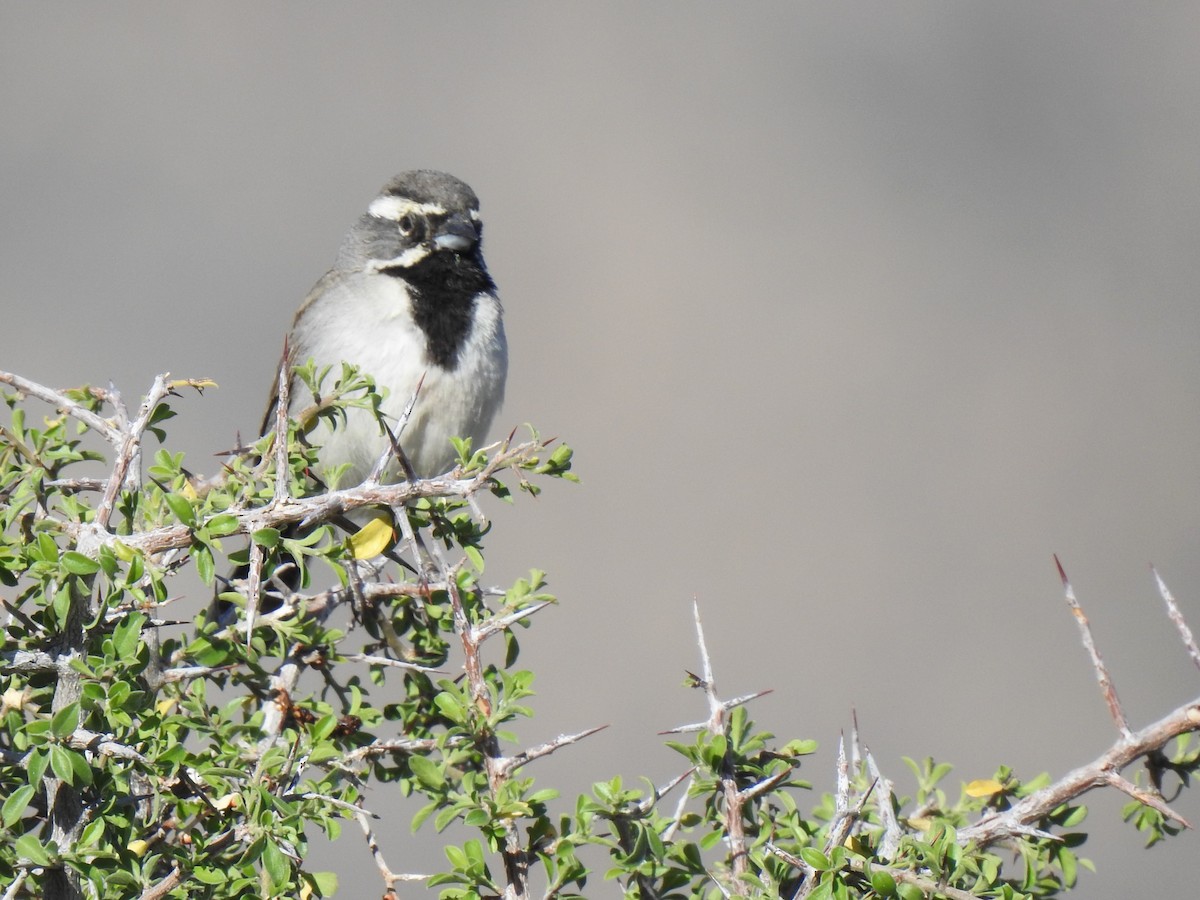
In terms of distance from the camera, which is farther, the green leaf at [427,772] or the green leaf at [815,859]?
the green leaf at [427,772]

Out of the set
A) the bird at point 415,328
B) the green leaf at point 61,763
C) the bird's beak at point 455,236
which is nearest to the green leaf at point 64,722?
the green leaf at point 61,763

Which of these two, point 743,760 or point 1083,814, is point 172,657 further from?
point 1083,814

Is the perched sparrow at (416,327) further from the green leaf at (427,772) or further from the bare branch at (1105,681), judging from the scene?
the bare branch at (1105,681)

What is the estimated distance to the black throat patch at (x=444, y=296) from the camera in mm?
5094

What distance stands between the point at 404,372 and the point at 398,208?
0.90 m

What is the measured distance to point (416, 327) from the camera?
16.8 feet

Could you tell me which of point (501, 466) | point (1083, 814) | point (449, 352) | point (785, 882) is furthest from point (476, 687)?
point (449, 352)

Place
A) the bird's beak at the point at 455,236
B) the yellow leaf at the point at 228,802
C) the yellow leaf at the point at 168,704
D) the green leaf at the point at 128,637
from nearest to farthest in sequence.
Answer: the green leaf at the point at 128,637 < the yellow leaf at the point at 228,802 < the yellow leaf at the point at 168,704 < the bird's beak at the point at 455,236

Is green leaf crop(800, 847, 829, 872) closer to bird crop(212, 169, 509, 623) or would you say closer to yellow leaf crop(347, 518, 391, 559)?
yellow leaf crop(347, 518, 391, 559)

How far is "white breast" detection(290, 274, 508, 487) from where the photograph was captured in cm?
502

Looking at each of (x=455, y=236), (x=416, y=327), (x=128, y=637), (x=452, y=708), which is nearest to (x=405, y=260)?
(x=455, y=236)

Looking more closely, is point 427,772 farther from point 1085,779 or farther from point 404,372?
point 404,372

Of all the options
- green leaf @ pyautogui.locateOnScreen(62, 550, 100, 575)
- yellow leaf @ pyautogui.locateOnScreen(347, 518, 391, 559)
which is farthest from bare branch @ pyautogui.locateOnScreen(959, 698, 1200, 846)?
green leaf @ pyautogui.locateOnScreen(62, 550, 100, 575)

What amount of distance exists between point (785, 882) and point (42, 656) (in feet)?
3.83
